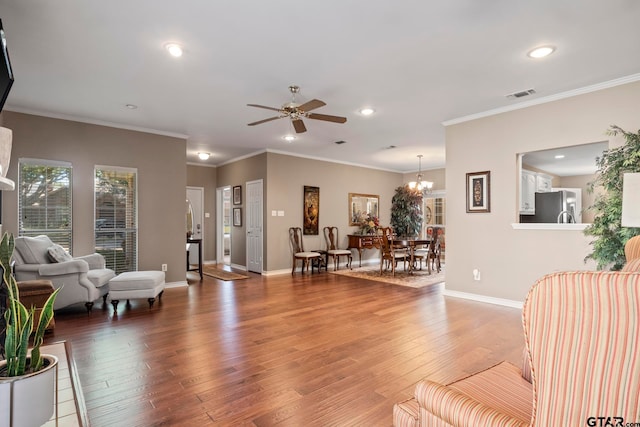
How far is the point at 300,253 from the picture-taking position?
24.2 feet

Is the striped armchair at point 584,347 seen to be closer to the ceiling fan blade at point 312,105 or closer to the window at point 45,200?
the ceiling fan blade at point 312,105

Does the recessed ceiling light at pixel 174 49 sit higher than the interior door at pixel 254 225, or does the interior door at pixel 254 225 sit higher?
the recessed ceiling light at pixel 174 49

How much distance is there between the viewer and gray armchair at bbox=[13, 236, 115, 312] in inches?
155

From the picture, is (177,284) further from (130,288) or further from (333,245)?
(333,245)

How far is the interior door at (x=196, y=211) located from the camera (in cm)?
862

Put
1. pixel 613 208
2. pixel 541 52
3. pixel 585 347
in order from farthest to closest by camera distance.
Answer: pixel 613 208, pixel 541 52, pixel 585 347

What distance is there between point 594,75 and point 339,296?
13.3 feet

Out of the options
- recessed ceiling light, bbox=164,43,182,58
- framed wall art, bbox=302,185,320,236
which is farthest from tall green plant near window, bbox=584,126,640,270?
framed wall art, bbox=302,185,320,236

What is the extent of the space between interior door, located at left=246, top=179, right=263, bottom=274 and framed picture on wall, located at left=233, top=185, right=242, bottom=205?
0.37 meters

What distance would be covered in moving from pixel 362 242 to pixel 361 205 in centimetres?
115

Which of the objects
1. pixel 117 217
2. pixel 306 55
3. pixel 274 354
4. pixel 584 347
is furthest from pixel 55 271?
pixel 584 347

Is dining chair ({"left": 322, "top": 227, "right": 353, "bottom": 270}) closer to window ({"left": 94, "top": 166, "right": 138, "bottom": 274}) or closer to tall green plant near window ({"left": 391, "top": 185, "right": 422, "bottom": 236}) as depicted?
tall green plant near window ({"left": 391, "top": 185, "right": 422, "bottom": 236})

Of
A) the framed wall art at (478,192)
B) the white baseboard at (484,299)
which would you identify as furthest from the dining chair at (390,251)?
the framed wall art at (478,192)

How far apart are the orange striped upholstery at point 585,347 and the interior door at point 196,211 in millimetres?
8541
